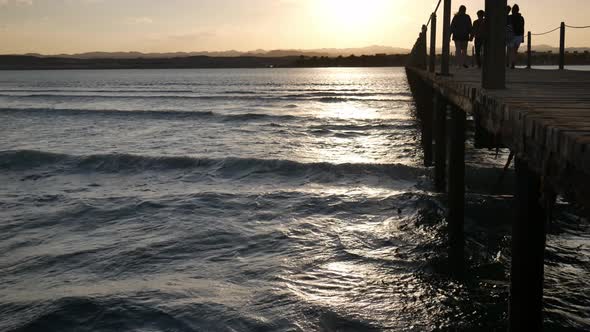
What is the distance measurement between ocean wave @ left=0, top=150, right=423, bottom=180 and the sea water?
94 millimetres

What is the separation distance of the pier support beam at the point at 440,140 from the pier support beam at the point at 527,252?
6.83 m

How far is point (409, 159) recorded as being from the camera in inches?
728

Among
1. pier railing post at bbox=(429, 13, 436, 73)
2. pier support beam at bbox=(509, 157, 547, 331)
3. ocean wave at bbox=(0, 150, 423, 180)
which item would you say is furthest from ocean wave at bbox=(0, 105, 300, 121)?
pier support beam at bbox=(509, 157, 547, 331)

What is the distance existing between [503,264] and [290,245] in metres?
3.47

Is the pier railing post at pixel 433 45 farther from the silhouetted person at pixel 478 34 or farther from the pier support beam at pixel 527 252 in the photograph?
the pier support beam at pixel 527 252

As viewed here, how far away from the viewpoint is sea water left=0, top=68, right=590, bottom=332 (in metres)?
6.93

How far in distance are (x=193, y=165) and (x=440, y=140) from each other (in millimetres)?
8917

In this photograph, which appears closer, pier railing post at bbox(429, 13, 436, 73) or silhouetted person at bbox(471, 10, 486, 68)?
pier railing post at bbox(429, 13, 436, 73)

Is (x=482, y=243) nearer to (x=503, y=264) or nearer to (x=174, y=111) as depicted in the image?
(x=503, y=264)

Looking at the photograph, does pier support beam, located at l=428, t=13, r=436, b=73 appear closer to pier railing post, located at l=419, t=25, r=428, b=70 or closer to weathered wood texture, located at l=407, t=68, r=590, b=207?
pier railing post, located at l=419, t=25, r=428, b=70

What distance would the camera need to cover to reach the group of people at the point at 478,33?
14820mm

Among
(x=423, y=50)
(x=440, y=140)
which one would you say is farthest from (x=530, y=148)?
(x=423, y=50)

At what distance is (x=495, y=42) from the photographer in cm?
527

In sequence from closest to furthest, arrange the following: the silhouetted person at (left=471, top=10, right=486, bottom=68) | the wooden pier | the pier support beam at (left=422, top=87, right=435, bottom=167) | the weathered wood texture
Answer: the weathered wood texture → the wooden pier → the silhouetted person at (left=471, top=10, right=486, bottom=68) → the pier support beam at (left=422, top=87, right=435, bottom=167)
